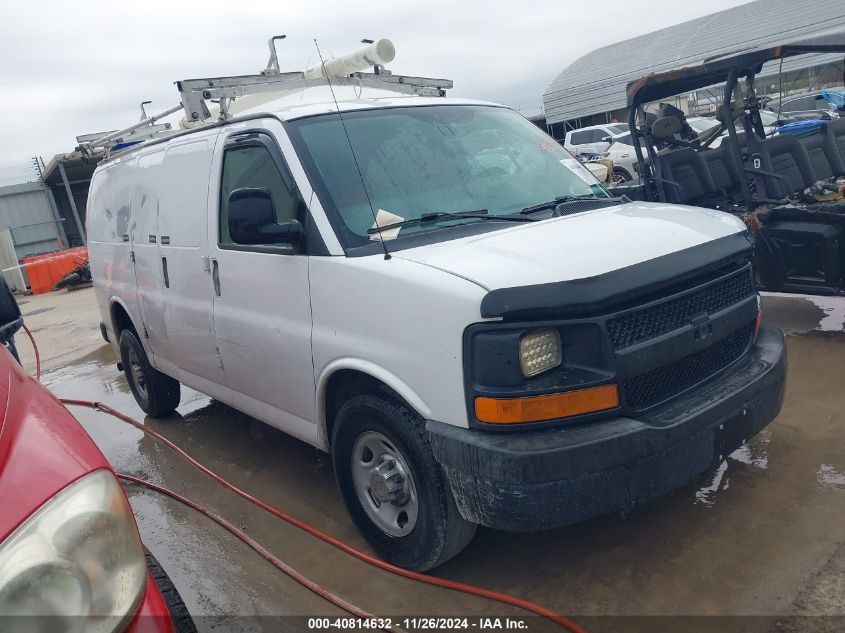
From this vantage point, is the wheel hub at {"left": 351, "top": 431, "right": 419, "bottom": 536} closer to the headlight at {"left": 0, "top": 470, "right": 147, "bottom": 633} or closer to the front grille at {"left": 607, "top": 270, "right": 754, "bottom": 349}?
the front grille at {"left": 607, "top": 270, "right": 754, "bottom": 349}

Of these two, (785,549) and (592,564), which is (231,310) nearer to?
(592,564)

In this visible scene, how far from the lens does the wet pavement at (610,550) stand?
9.14 ft

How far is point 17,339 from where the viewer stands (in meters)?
11.9

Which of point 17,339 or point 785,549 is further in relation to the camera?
point 17,339

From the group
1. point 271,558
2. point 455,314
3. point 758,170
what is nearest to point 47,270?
point 271,558

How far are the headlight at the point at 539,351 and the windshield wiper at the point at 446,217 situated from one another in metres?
0.95

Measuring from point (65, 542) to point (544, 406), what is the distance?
1.61 meters

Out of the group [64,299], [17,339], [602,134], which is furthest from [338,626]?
[602,134]

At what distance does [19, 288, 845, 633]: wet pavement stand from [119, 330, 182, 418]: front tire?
1.18m

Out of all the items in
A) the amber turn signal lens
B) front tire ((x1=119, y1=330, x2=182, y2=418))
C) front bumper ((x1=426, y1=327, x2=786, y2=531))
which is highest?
the amber turn signal lens

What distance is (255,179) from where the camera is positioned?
147 inches

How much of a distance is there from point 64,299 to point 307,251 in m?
15.4

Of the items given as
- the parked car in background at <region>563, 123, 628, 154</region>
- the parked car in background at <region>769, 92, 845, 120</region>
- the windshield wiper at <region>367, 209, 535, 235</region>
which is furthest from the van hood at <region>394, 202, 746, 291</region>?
the parked car in background at <region>563, 123, 628, 154</region>

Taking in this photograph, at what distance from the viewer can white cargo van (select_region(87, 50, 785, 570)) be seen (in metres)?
2.52
